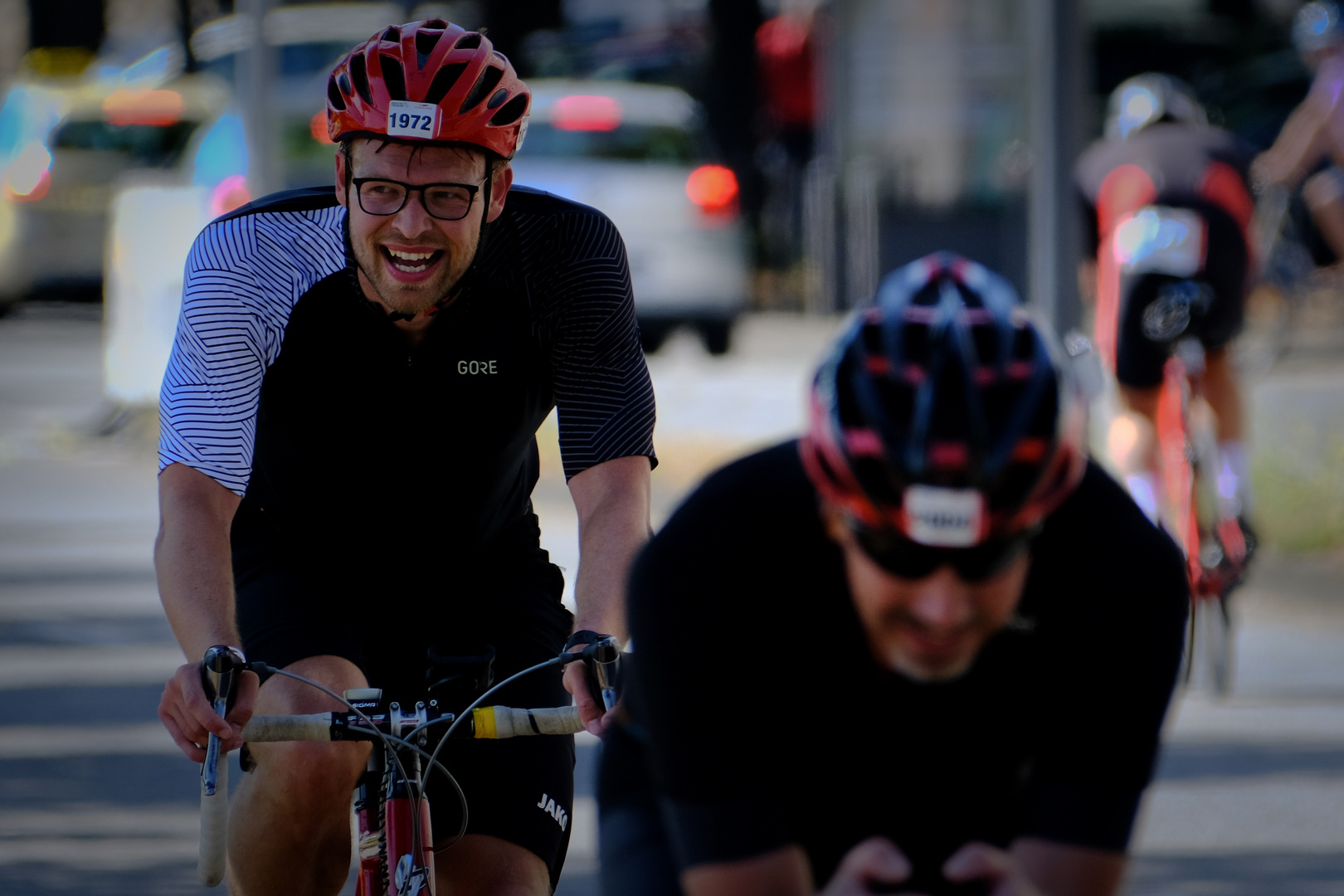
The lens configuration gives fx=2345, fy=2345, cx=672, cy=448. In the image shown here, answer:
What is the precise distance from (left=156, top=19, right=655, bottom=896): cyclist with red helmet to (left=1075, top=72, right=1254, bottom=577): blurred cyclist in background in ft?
15.9

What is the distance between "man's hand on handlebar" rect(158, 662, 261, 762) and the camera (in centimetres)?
321

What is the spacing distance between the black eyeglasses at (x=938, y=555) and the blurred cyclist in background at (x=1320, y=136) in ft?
27.5

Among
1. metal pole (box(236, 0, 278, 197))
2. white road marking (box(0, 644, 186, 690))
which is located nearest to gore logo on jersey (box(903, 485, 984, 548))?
white road marking (box(0, 644, 186, 690))

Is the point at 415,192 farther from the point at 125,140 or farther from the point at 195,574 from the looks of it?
the point at 125,140

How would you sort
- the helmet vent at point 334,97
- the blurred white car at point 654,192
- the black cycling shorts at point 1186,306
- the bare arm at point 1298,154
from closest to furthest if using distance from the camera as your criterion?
1. the helmet vent at point 334,97
2. the black cycling shorts at point 1186,306
3. the bare arm at point 1298,154
4. the blurred white car at point 654,192

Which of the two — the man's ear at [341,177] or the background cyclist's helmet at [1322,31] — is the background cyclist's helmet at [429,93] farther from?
the background cyclist's helmet at [1322,31]

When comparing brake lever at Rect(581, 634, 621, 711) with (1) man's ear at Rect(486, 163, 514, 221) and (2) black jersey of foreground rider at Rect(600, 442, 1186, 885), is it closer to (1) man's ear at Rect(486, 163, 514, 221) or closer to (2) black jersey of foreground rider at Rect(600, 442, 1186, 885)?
(2) black jersey of foreground rider at Rect(600, 442, 1186, 885)

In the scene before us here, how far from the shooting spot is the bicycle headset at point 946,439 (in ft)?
8.51

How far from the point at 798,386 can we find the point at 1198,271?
6948 mm

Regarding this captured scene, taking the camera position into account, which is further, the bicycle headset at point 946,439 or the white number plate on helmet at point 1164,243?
the white number plate on helmet at point 1164,243

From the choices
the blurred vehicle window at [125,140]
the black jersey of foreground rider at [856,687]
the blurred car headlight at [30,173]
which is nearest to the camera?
the black jersey of foreground rider at [856,687]

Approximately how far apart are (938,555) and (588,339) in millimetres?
1415

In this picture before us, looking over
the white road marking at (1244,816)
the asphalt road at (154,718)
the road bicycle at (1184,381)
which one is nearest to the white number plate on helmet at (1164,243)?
the road bicycle at (1184,381)

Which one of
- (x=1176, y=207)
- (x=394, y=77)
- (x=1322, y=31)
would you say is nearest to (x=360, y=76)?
(x=394, y=77)
